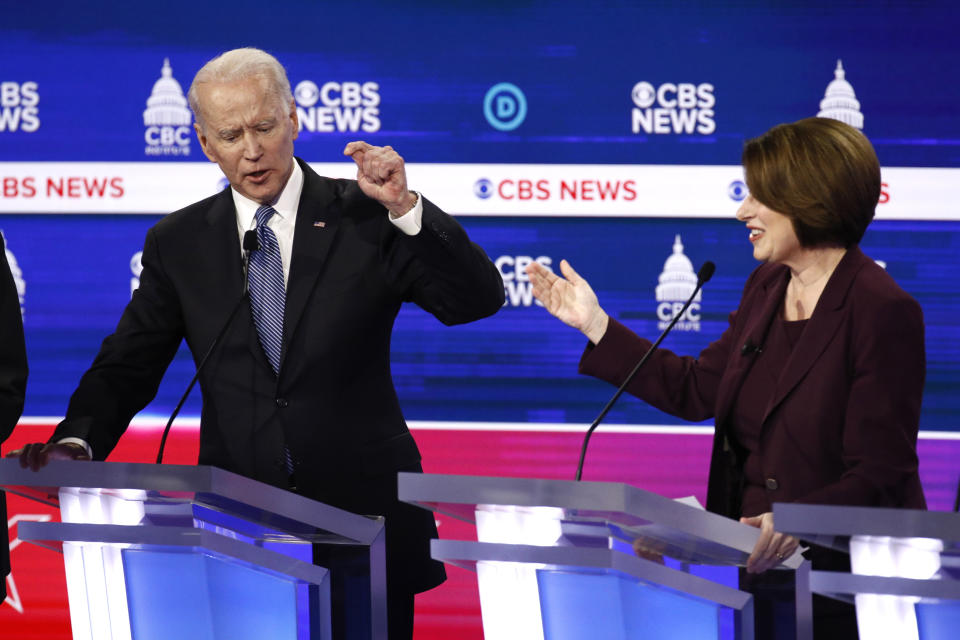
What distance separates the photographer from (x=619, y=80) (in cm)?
362

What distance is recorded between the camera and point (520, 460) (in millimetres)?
3715

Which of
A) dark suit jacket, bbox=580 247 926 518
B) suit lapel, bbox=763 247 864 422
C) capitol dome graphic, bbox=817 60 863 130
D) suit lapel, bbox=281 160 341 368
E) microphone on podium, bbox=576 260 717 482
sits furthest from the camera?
capitol dome graphic, bbox=817 60 863 130

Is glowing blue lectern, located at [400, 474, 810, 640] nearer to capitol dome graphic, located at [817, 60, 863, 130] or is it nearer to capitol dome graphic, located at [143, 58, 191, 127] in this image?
capitol dome graphic, located at [817, 60, 863, 130]

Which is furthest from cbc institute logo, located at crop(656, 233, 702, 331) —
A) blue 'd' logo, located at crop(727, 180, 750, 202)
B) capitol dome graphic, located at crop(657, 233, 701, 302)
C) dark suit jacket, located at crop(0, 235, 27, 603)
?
dark suit jacket, located at crop(0, 235, 27, 603)

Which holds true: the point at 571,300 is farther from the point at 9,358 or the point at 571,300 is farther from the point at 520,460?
the point at 520,460

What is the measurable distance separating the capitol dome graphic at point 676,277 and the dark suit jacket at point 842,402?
1449mm

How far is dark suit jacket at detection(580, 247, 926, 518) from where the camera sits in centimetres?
183

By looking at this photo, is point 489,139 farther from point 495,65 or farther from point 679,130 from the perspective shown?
point 679,130

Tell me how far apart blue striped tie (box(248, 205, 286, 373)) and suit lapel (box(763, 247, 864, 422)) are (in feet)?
3.07

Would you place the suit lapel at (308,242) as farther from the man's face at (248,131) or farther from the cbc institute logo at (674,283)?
the cbc institute logo at (674,283)

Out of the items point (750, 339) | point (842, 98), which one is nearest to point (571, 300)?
point (750, 339)

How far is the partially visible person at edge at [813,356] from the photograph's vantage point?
185 cm

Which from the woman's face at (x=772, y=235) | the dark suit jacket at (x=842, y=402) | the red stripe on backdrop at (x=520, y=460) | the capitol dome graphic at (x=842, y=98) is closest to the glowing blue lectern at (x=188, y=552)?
the dark suit jacket at (x=842, y=402)

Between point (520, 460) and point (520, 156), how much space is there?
986 millimetres
